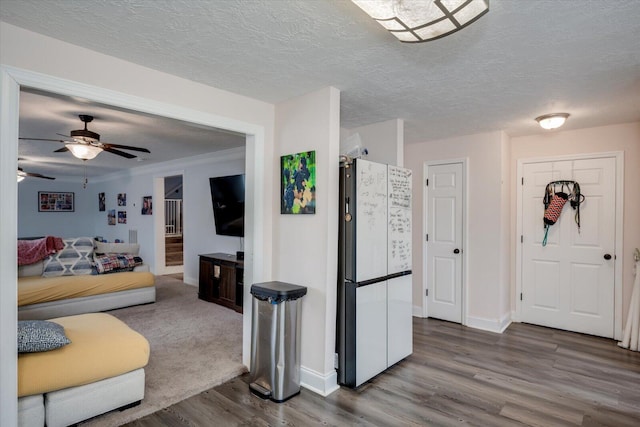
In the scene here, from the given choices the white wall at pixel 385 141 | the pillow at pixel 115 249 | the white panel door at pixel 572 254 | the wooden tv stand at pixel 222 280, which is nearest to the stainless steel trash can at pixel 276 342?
the white wall at pixel 385 141

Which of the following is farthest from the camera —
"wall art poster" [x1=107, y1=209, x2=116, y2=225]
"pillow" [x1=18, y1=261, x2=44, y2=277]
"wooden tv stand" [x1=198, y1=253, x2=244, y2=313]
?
"wall art poster" [x1=107, y1=209, x2=116, y2=225]

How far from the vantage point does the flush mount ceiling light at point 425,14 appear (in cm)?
142

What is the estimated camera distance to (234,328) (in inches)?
163

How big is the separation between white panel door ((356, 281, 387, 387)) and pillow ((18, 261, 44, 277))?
15.3 feet

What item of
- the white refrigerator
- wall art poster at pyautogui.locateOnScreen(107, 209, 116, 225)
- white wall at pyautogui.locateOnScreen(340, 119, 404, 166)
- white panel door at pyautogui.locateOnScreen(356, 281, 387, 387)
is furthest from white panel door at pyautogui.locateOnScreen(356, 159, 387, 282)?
wall art poster at pyautogui.locateOnScreen(107, 209, 116, 225)

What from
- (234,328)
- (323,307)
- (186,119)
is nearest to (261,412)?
(323,307)

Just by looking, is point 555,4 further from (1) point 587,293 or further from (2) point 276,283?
(1) point 587,293

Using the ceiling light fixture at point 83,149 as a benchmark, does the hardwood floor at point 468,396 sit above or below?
below

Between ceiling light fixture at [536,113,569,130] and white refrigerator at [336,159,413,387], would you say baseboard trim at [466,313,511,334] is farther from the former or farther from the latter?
ceiling light fixture at [536,113,569,130]

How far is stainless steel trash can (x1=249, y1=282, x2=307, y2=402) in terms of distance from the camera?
259 cm

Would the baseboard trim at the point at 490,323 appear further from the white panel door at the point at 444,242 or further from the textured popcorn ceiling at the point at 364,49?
the textured popcorn ceiling at the point at 364,49

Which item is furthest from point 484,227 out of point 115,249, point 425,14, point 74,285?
point 115,249

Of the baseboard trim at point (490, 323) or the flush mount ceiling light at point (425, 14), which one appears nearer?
the flush mount ceiling light at point (425, 14)

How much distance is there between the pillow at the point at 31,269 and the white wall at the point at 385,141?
14.8 feet
